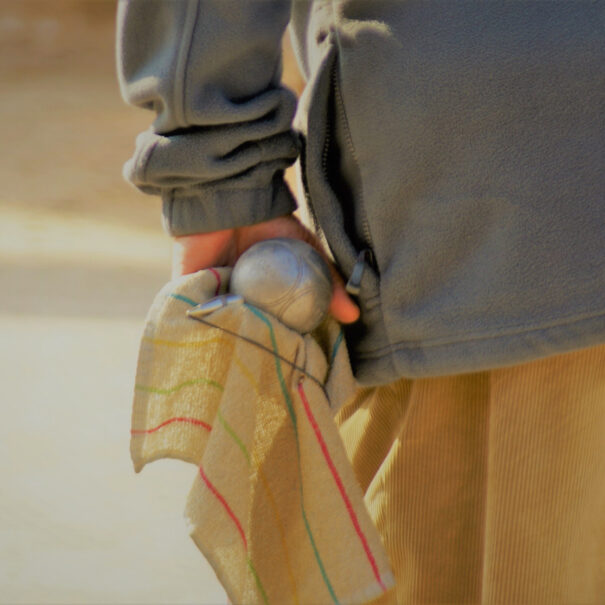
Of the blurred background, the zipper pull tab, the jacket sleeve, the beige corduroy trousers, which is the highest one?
the jacket sleeve

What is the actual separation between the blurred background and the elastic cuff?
51cm

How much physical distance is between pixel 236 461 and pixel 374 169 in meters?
0.24

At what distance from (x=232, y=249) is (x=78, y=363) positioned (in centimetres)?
124

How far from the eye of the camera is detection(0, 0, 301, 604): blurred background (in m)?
1.33

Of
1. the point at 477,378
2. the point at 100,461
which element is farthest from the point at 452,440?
the point at 100,461

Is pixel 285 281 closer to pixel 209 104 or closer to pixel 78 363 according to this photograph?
pixel 209 104

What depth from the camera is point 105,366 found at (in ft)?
6.34

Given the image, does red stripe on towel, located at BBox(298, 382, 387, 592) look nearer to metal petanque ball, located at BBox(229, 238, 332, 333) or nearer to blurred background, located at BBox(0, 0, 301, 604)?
metal petanque ball, located at BBox(229, 238, 332, 333)

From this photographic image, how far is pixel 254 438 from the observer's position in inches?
29.7

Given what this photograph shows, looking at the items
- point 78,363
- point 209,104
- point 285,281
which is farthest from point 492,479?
point 78,363

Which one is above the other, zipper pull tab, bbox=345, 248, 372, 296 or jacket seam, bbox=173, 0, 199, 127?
jacket seam, bbox=173, 0, 199, 127

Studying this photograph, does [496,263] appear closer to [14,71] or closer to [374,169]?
[374,169]

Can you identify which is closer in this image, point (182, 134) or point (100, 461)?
point (182, 134)

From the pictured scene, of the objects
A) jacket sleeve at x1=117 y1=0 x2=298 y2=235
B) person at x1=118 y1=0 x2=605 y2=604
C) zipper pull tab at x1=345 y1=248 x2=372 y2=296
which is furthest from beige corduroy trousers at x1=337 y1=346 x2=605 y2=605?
jacket sleeve at x1=117 y1=0 x2=298 y2=235
